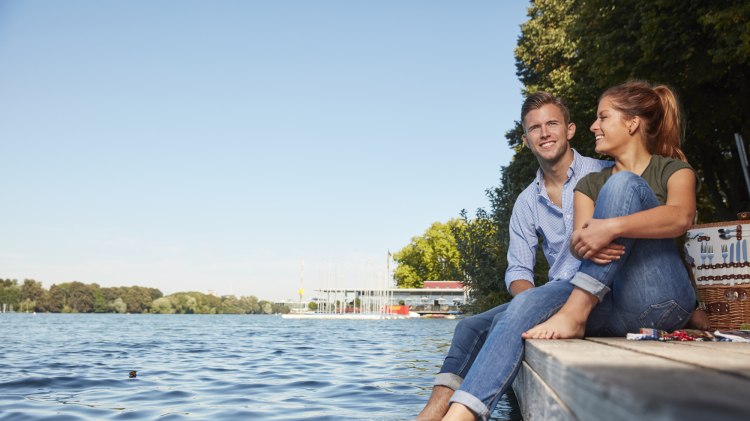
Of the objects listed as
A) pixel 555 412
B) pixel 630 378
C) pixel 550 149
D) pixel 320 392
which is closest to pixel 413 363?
pixel 320 392

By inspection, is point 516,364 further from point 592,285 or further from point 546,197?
point 546,197

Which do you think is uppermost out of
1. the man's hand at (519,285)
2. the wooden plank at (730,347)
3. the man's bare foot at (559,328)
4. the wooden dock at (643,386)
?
the man's hand at (519,285)

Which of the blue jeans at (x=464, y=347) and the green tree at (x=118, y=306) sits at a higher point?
the green tree at (x=118, y=306)

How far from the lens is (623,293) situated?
2.95m

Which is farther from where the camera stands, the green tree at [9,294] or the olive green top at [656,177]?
the green tree at [9,294]

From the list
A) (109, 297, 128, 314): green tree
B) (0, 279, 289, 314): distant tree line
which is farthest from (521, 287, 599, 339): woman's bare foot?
(109, 297, 128, 314): green tree

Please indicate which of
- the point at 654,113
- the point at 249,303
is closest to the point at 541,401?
the point at 654,113

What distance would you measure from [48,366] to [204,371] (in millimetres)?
3102

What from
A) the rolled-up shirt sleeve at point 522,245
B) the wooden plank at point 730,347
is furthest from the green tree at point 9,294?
the wooden plank at point 730,347

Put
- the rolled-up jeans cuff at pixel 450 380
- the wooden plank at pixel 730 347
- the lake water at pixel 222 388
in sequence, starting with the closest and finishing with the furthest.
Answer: the wooden plank at pixel 730 347 < the rolled-up jeans cuff at pixel 450 380 < the lake water at pixel 222 388

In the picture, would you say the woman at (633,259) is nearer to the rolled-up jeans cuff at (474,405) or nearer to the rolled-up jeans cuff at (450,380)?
the rolled-up jeans cuff at (474,405)

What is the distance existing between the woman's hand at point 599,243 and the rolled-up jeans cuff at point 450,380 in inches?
43.3

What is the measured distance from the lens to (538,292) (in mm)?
3002

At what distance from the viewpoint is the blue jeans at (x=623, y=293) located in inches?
110
